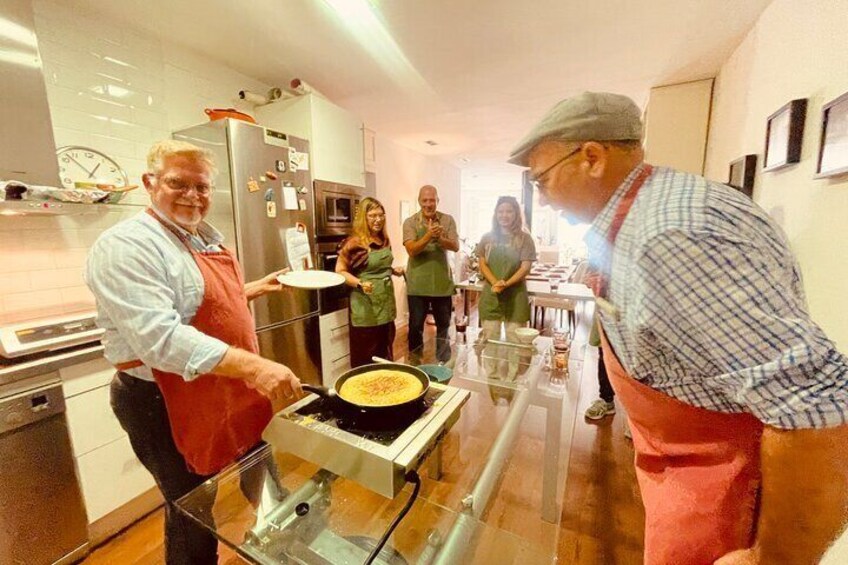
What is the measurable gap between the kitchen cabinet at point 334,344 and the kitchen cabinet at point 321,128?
1.09m

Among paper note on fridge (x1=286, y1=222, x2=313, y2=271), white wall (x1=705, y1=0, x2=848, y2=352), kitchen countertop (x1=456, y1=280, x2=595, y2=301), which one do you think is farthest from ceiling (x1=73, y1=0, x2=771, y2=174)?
kitchen countertop (x1=456, y1=280, x2=595, y2=301)

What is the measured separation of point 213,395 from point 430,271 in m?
1.92

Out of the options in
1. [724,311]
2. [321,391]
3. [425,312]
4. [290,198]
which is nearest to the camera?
[724,311]

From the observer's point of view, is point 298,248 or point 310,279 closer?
point 310,279

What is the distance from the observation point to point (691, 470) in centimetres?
64

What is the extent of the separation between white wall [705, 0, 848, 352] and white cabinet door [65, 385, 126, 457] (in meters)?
2.70

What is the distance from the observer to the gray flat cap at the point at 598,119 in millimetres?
657

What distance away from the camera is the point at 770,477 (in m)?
0.49

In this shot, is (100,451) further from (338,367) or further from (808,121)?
(808,121)

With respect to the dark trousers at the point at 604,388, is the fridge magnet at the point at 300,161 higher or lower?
higher

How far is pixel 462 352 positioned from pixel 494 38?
6.09 ft

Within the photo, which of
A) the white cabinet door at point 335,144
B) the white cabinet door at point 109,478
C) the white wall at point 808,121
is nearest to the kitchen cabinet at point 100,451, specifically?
the white cabinet door at point 109,478

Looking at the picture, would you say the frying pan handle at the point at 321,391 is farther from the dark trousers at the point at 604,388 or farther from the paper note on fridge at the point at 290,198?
the dark trousers at the point at 604,388

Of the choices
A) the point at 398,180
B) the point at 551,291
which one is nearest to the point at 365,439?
the point at 551,291
